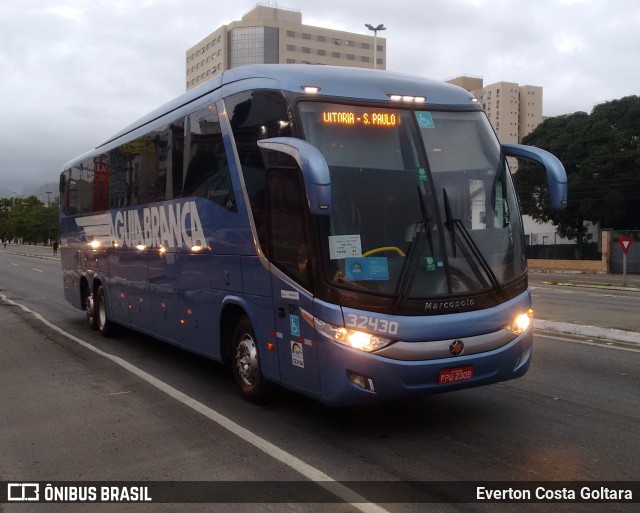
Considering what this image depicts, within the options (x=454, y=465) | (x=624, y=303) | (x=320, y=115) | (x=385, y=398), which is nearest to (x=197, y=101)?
(x=320, y=115)

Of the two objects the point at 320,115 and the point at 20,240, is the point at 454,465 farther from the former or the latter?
the point at 20,240

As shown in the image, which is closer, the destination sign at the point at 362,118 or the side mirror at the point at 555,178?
the destination sign at the point at 362,118

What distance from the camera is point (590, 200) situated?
44688 mm

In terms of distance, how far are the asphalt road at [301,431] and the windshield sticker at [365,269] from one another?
1501 millimetres

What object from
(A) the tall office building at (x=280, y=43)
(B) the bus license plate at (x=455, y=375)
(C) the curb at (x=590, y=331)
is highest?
(A) the tall office building at (x=280, y=43)

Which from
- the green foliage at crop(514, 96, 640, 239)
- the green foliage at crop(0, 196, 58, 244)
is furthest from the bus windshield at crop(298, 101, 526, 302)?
the green foliage at crop(0, 196, 58, 244)

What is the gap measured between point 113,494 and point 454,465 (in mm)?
2637

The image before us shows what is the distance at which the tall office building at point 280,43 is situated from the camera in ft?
416

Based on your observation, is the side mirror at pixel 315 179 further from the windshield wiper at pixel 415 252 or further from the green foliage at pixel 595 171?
the green foliage at pixel 595 171

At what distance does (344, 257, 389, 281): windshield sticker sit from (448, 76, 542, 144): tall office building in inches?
5715

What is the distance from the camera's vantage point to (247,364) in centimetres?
725

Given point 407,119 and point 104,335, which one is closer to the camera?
point 407,119

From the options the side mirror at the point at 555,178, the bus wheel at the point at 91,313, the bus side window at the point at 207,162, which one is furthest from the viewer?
the bus wheel at the point at 91,313

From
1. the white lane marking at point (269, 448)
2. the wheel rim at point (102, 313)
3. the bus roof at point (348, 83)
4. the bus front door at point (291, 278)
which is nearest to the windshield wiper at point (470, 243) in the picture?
the bus roof at point (348, 83)
